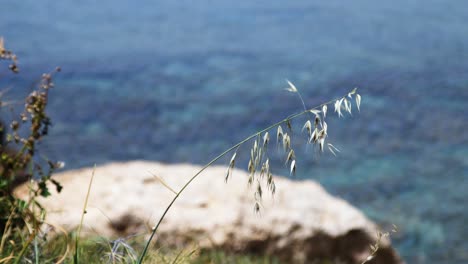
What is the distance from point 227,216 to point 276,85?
7594 mm

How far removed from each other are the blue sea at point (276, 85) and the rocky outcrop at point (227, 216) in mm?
2366

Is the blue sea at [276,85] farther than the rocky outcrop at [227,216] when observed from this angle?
Yes

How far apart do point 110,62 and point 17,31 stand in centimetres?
268

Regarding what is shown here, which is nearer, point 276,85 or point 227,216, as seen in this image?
point 227,216

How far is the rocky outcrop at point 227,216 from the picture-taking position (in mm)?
4383

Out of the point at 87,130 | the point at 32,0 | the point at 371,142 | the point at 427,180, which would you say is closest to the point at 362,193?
the point at 427,180

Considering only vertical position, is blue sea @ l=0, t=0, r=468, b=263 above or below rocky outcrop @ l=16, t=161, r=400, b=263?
below

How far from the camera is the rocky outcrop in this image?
438 cm

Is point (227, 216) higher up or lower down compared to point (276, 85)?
higher up

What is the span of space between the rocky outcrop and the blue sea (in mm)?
2366

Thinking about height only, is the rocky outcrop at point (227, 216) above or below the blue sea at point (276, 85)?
above

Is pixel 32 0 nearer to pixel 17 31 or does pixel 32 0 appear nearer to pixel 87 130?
pixel 17 31

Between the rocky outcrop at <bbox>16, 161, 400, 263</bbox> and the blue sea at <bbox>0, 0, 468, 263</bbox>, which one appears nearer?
the rocky outcrop at <bbox>16, 161, 400, 263</bbox>

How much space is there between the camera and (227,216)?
449 cm
